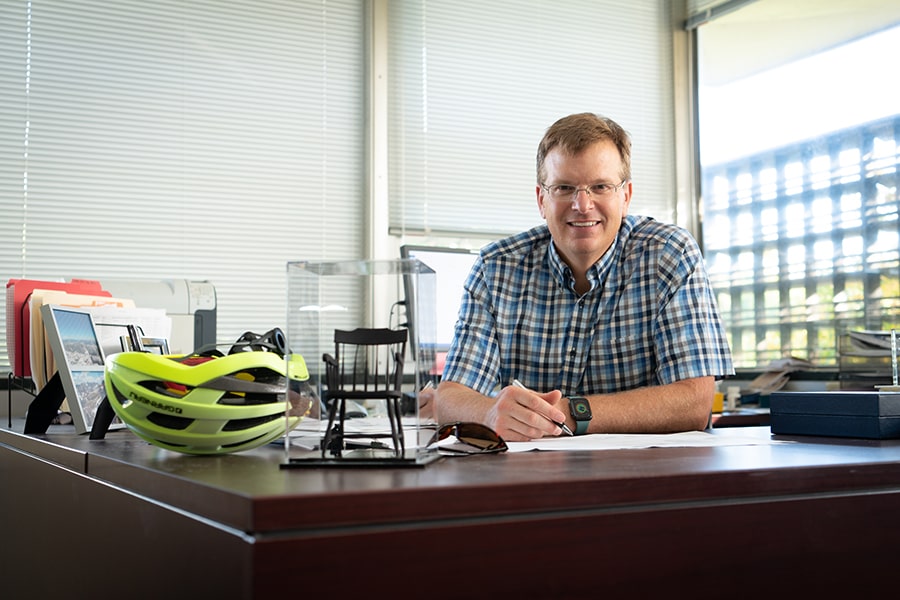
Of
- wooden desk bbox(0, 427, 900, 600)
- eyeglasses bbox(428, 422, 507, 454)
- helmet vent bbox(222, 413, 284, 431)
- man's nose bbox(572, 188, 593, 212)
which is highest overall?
man's nose bbox(572, 188, 593, 212)

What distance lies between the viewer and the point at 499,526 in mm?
685

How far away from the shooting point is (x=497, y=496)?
0.69 metres

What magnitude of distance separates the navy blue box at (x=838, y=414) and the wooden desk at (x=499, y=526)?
25 cm

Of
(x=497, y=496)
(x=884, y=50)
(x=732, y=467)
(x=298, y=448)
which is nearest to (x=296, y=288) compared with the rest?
(x=298, y=448)

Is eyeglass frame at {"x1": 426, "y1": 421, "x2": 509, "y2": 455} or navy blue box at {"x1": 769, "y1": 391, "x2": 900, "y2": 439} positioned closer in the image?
eyeglass frame at {"x1": 426, "y1": 421, "x2": 509, "y2": 455}

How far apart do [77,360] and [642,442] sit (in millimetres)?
972

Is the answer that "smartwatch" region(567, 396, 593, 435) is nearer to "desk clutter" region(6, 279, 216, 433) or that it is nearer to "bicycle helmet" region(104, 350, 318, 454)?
"bicycle helmet" region(104, 350, 318, 454)

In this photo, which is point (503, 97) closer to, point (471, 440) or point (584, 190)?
point (584, 190)

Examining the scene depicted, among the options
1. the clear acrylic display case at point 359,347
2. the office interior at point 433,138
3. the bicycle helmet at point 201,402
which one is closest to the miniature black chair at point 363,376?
the clear acrylic display case at point 359,347

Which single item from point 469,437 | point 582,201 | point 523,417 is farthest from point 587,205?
point 469,437

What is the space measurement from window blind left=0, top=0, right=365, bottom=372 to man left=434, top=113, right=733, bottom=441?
1904mm

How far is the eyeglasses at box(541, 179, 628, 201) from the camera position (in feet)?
6.46

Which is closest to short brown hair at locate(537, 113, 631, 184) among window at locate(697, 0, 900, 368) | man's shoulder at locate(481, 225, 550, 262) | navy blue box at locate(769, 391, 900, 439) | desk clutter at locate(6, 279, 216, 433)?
man's shoulder at locate(481, 225, 550, 262)

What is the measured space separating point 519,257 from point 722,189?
8.20ft
